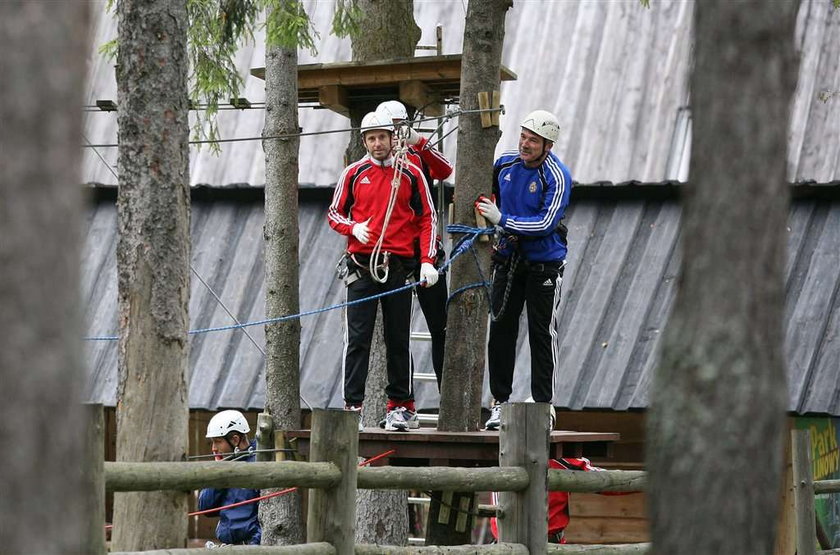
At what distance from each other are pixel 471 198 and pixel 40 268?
241 inches

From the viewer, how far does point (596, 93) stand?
52.1 feet

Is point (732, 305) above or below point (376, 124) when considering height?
below

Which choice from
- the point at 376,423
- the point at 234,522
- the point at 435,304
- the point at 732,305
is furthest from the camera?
the point at 376,423

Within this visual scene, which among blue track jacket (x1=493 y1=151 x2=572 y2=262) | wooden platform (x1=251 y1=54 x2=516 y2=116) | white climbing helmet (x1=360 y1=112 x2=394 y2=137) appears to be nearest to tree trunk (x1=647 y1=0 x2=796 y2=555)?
blue track jacket (x1=493 y1=151 x2=572 y2=262)

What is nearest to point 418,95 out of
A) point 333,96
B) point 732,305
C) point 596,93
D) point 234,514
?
point 333,96

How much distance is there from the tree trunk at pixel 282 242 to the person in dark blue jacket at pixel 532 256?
2232 millimetres

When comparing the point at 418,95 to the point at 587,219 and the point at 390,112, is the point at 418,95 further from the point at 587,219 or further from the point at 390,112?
the point at 587,219

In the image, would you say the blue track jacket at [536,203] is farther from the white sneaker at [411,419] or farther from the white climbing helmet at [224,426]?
the white climbing helmet at [224,426]

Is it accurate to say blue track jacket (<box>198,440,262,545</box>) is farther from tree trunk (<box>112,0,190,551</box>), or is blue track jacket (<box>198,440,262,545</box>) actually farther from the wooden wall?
the wooden wall

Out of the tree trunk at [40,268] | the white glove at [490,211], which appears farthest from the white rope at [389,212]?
the tree trunk at [40,268]

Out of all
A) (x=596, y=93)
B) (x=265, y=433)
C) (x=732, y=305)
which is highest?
(x=596, y=93)

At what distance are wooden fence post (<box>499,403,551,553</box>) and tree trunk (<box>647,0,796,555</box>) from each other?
11.4 feet

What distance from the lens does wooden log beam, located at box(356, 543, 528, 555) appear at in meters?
7.46

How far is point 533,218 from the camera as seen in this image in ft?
31.2
